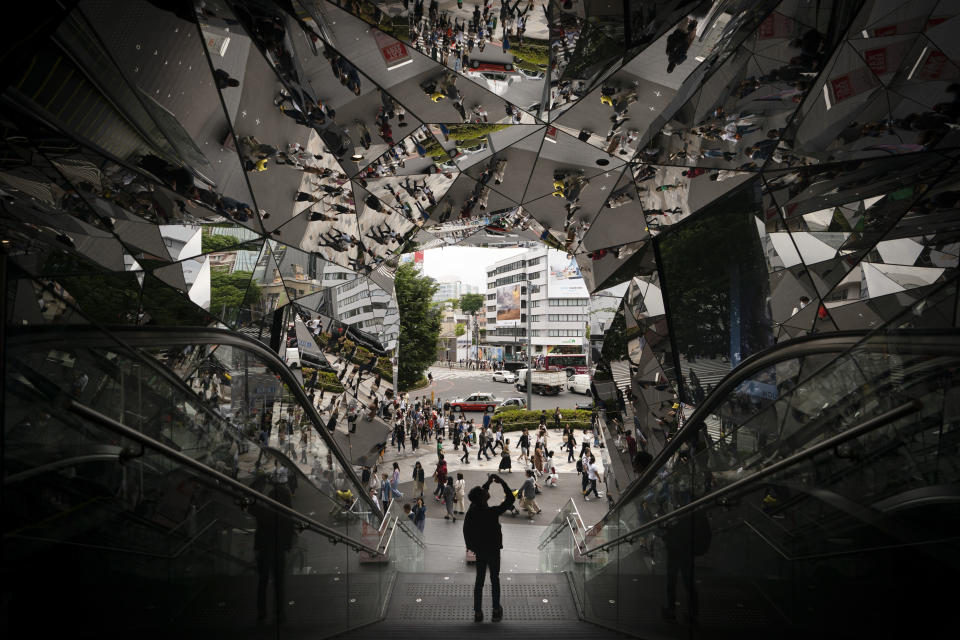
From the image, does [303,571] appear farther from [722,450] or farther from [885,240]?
[885,240]

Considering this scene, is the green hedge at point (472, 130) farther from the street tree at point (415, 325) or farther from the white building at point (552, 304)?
the white building at point (552, 304)

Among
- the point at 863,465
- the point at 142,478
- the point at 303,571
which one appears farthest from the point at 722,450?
the point at 142,478

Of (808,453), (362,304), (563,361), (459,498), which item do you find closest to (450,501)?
(459,498)

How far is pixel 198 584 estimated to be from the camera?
2.84m

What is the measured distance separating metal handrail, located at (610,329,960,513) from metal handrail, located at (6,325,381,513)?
343cm

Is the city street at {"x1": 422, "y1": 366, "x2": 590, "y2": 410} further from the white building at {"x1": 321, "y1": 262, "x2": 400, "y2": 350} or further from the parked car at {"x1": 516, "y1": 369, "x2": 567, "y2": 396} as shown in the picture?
the white building at {"x1": 321, "y1": 262, "x2": 400, "y2": 350}

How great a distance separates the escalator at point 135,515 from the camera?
1.86 meters

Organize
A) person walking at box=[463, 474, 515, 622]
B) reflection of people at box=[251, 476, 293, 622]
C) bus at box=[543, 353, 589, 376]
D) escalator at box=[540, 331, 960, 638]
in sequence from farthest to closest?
bus at box=[543, 353, 589, 376] → person walking at box=[463, 474, 515, 622] → reflection of people at box=[251, 476, 293, 622] → escalator at box=[540, 331, 960, 638]

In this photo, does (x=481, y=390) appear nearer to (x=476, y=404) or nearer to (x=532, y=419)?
(x=476, y=404)

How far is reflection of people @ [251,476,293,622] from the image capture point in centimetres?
346

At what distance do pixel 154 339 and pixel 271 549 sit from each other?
5.55 ft

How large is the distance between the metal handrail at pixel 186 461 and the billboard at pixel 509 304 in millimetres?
53951

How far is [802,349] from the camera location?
10.9 feet

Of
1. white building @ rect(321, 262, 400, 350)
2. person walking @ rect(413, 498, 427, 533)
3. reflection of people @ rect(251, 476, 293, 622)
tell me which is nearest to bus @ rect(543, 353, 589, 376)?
person walking @ rect(413, 498, 427, 533)
